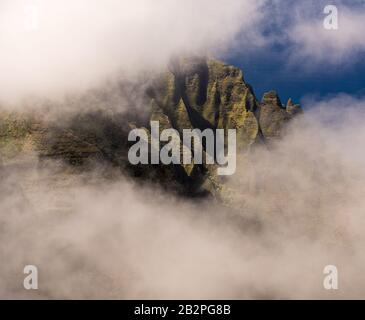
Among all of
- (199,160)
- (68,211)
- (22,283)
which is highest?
(199,160)

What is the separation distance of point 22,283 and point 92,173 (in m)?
27.9

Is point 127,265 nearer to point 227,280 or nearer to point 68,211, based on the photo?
point 68,211

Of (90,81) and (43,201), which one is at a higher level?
(90,81)

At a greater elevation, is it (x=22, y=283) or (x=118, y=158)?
(x=118, y=158)

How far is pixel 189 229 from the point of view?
160875 mm

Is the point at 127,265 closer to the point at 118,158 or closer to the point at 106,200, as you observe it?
the point at 106,200

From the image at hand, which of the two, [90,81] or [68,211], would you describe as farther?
[90,81]

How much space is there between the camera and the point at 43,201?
122 meters

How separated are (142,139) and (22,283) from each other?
46.3 metres

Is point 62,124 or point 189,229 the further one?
point 189,229
